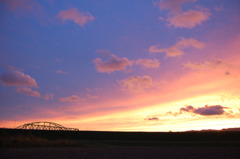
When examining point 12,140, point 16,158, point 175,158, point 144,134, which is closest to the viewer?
point 16,158

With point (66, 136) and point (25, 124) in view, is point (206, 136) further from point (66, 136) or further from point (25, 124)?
point (25, 124)

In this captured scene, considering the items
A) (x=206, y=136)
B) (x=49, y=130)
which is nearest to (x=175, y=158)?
(x=206, y=136)

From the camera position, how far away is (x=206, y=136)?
137 ft

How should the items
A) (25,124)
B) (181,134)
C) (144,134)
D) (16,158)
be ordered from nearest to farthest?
1. (16,158)
2. (181,134)
3. (144,134)
4. (25,124)

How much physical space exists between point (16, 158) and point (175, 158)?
8260mm

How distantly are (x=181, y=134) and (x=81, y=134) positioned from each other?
765 inches

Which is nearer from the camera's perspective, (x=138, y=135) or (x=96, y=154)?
(x=96, y=154)

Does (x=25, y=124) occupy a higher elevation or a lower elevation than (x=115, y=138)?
higher

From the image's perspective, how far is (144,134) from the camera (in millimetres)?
48281

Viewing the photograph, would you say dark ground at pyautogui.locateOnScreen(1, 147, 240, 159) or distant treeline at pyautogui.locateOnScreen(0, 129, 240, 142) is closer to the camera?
dark ground at pyautogui.locateOnScreen(1, 147, 240, 159)

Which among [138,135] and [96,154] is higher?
[96,154]

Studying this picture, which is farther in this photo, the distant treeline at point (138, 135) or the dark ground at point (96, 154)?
the distant treeline at point (138, 135)

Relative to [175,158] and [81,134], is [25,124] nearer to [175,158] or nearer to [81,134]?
[81,134]

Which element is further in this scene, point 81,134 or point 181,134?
point 81,134
